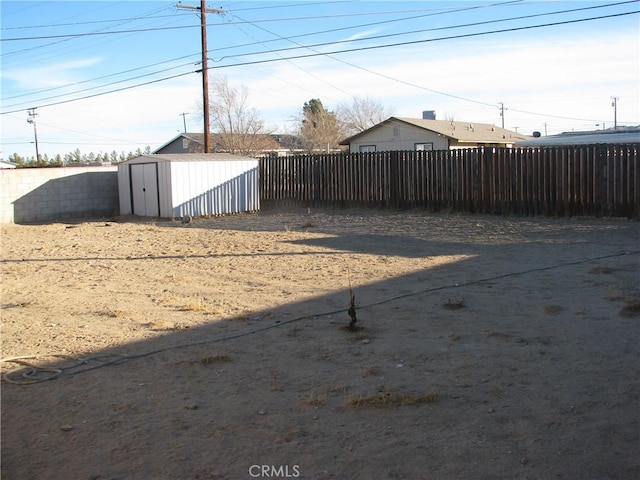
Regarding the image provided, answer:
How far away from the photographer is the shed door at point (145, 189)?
22.1 m

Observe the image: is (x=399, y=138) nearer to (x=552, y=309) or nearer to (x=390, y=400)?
(x=552, y=309)

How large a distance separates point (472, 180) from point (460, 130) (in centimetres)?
2027

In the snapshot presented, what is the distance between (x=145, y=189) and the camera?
22.5 metres

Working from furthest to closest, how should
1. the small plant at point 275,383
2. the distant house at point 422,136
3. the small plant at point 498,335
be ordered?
the distant house at point 422,136
the small plant at point 498,335
the small plant at point 275,383

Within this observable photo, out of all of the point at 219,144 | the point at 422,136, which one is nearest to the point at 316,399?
the point at 422,136

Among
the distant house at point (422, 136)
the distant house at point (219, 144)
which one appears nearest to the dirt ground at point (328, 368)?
the distant house at point (422, 136)

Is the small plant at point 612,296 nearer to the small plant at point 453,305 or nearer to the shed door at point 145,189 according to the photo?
the small plant at point 453,305

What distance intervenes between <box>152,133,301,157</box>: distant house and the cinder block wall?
25.2m

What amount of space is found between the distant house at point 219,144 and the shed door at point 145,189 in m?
26.5

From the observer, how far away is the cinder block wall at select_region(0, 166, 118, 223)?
21.6 m

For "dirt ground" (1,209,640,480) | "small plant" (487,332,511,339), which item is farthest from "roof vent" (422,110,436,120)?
"small plant" (487,332,511,339)

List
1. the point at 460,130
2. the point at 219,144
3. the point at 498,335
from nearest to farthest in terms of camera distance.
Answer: the point at 498,335, the point at 460,130, the point at 219,144

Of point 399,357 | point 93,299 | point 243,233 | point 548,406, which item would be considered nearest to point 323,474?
point 548,406

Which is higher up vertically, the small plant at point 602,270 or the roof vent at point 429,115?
the roof vent at point 429,115
